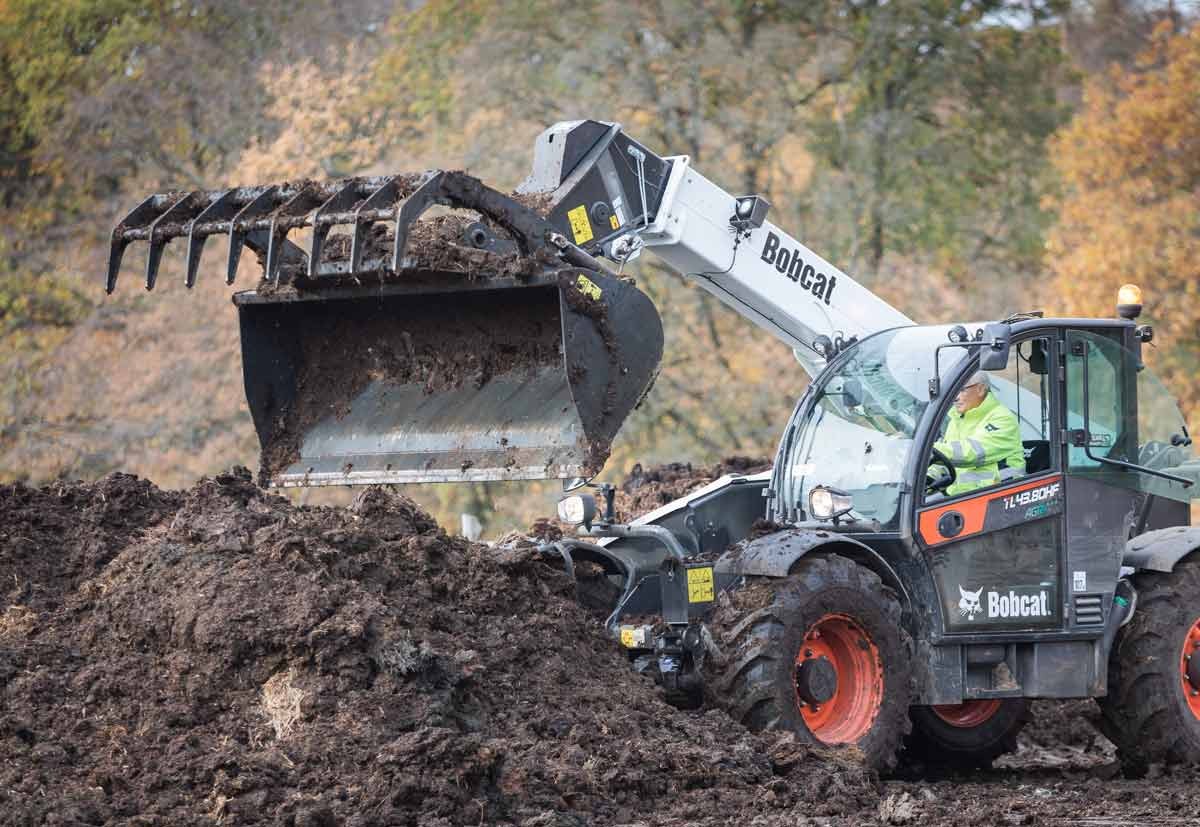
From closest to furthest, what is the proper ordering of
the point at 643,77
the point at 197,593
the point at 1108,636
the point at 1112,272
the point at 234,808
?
the point at 234,808 → the point at 197,593 → the point at 1108,636 → the point at 1112,272 → the point at 643,77

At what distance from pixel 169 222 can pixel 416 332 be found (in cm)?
134

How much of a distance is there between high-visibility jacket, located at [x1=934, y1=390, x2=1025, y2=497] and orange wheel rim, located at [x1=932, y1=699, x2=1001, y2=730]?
1.59 meters

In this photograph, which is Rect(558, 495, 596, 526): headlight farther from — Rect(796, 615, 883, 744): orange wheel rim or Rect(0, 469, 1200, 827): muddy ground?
Rect(796, 615, 883, 744): orange wheel rim

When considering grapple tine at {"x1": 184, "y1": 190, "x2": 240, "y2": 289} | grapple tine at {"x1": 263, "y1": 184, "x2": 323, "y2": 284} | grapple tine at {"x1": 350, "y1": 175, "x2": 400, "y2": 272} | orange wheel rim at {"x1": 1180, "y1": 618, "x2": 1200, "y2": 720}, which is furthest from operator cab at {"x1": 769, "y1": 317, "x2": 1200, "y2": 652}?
grapple tine at {"x1": 184, "y1": 190, "x2": 240, "y2": 289}

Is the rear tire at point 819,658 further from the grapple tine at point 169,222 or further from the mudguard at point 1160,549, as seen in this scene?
the grapple tine at point 169,222

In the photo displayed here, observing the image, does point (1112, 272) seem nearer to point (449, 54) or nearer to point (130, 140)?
point (449, 54)

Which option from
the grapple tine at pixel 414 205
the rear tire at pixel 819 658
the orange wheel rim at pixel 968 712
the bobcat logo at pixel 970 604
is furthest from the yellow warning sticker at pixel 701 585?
the orange wheel rim at pixel 968 712

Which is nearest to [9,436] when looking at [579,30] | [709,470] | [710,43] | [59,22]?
[59,22]

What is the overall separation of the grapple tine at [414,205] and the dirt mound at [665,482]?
11.7 ft

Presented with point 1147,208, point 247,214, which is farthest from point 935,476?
point 1147,208

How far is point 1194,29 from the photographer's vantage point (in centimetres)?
2034

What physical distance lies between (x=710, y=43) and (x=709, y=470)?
1116 cm

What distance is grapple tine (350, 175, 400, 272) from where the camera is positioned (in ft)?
23.8

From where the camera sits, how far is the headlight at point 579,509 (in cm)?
816
